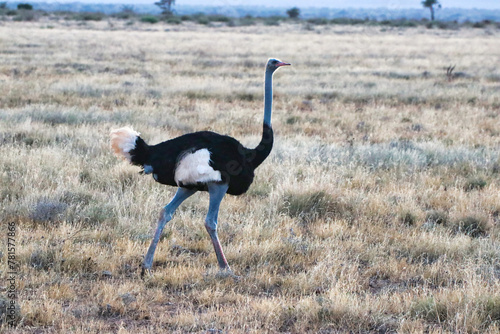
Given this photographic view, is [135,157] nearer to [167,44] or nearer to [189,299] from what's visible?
[189,299]

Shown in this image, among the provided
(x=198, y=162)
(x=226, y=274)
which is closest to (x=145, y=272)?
(x=226, y=274)

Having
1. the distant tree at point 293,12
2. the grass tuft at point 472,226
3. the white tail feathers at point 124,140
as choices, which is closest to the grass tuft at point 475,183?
the grass tuft at point 472,226

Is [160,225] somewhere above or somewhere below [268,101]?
below

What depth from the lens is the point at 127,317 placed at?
4586mm

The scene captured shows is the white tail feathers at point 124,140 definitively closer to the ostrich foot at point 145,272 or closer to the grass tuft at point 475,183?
the ostrich foot at point 145,272

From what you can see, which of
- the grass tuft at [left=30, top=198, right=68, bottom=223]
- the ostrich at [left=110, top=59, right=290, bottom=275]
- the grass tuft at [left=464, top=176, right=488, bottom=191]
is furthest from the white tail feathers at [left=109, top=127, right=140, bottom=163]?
the grass tuft at [left=464, top=176, right=488, bottom=191]

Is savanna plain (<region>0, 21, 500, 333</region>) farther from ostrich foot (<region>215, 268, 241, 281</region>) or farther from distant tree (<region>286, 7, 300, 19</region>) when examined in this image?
distant tree (<region>286, 7, 300, 19</region>)

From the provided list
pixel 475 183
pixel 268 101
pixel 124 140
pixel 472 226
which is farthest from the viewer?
pixel 475 183

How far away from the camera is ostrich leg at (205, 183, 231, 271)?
5.20 metres

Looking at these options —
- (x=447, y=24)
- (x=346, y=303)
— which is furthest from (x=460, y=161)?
(x=447, y=24)

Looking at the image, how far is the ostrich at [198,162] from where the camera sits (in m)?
5.07

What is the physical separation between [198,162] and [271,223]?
73.7 inches

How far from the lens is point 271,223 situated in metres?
6.68

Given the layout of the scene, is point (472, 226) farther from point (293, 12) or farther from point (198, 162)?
point (293, 12)
